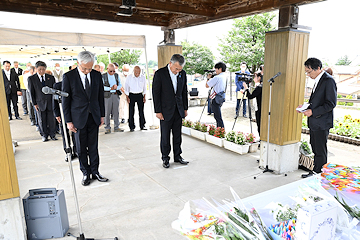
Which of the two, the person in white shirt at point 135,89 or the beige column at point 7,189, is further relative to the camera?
the person in white shirt at point 135,89

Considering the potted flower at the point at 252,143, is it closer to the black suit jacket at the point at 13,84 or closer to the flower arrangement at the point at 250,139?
the flower arrangement at the point at 250,139

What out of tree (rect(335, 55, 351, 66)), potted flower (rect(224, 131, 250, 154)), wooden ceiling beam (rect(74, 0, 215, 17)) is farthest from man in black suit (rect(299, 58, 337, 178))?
tree (rect(335, 55, 351, 66))

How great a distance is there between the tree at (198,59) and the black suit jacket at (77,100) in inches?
529

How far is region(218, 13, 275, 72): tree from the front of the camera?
507 inches

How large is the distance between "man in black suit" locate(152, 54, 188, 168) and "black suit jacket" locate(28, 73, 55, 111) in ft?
10.3

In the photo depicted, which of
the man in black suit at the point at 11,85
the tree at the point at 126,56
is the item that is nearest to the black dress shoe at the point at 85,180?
the man in black suit at the point at 11,85

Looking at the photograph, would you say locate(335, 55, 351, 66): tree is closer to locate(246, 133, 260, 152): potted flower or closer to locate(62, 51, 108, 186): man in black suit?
locate(246, 133, 260, 152): potted flower

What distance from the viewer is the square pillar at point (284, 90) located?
3.84 meters

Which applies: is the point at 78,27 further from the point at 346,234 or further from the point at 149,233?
the point at 346,234

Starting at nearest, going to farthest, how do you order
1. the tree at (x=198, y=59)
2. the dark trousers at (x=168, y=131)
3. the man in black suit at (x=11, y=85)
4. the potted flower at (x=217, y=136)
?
the dark trousers at (x=168, y=131)
the potted flower at (x=217, y=136)
the man in black suit at (x=11, y=85)
the tree at (x=198, y=59)

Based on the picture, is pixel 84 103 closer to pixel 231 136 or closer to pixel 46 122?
pixel 231 136

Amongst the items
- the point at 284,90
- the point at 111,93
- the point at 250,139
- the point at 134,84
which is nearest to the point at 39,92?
the point at 111,93

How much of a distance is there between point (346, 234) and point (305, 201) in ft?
0.80

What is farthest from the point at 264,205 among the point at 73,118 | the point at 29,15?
the point at 29,15
